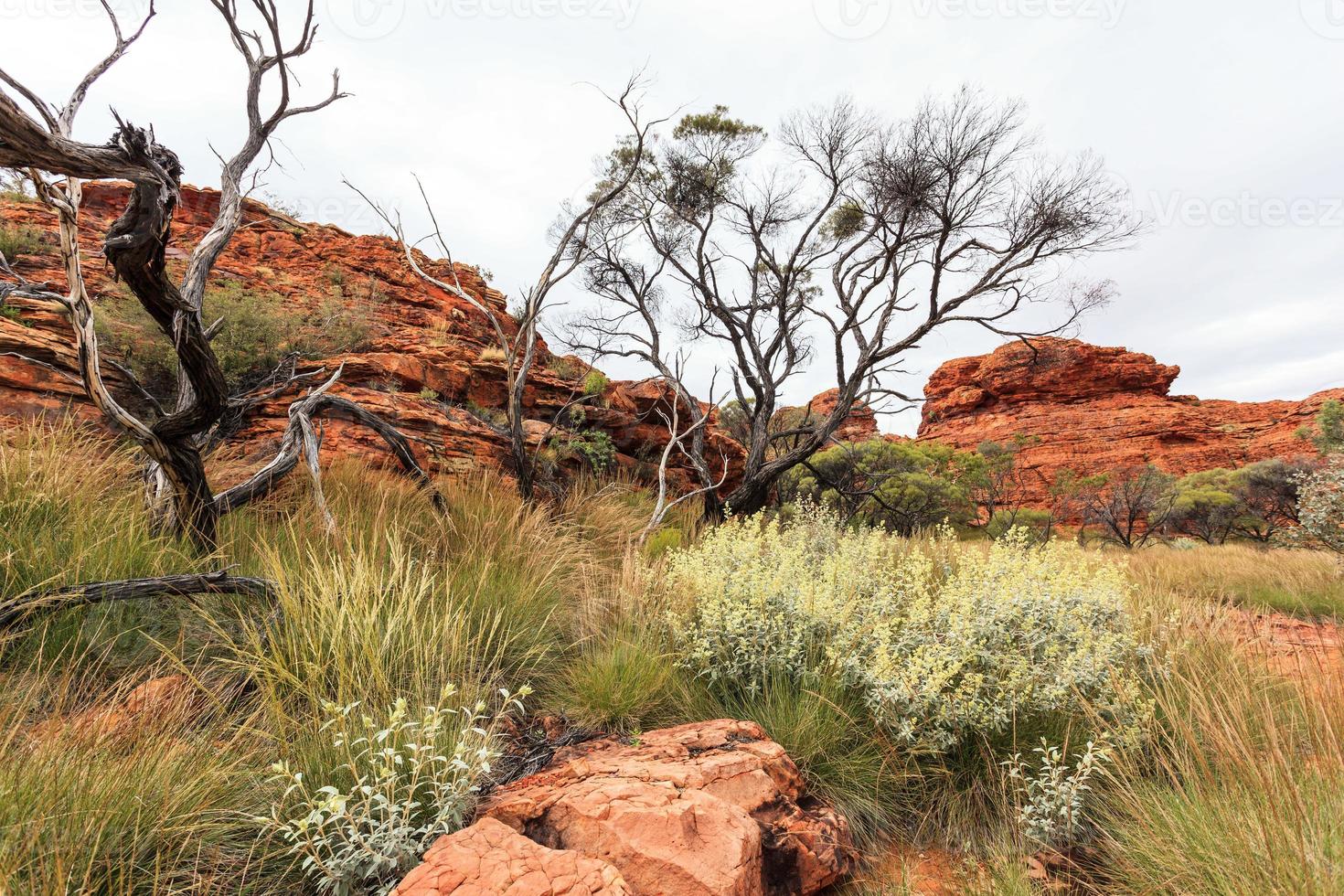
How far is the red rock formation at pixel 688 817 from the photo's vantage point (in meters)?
1.75

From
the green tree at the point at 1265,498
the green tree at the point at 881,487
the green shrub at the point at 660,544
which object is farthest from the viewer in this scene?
the green tree at the point at 1265,498

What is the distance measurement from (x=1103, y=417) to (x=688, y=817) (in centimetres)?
4769

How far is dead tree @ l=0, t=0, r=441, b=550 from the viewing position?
7.97 feet

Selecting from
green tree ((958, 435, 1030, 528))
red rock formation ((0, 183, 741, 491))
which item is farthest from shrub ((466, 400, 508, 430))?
green tree ((958, 435, 1030, 528))

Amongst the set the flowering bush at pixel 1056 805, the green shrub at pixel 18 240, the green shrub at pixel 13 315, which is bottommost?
the flowering bush at pixel 1056 805

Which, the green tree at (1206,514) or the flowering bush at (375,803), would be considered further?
the green tree at (1206,514)

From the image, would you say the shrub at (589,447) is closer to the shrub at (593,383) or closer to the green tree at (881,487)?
the shrub at (593,383)

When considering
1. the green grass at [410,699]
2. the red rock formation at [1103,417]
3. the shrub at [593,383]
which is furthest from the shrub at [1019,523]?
the green grass at [410,699]

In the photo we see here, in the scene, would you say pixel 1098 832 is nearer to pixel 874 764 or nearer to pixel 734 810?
pixel 874 764

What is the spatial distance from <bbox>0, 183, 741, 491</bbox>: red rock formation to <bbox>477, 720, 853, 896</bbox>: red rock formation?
5.24 meters

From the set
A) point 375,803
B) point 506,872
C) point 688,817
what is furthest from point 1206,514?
point 375,803

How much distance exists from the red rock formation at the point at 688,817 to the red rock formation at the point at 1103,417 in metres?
36.8

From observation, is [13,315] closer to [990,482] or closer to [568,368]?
[568,368]

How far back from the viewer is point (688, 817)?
1870mm
